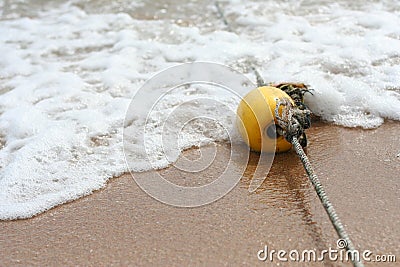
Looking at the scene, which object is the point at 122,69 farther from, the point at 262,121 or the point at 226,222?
the point at 226,222

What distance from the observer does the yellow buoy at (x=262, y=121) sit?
224cm

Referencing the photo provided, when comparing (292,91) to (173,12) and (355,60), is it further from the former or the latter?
(173,12)

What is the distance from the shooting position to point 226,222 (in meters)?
1.98

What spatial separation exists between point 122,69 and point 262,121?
5.52 ft

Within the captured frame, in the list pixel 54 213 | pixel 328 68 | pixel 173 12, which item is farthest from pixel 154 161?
pixel 173 12

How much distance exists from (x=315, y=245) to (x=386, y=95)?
1443mm

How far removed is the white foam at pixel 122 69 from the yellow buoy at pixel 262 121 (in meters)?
0.32

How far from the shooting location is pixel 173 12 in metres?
4.83

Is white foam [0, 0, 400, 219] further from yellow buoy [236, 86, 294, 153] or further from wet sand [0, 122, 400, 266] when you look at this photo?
yellow buoy [236, 86, 294, 153]

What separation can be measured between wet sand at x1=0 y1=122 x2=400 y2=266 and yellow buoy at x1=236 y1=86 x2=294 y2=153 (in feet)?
0.29

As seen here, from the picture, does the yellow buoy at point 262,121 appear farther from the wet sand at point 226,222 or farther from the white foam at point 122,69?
the white foam at point 122,69

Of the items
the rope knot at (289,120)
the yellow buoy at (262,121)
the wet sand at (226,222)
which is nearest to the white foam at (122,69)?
the wet sand at (226,222)

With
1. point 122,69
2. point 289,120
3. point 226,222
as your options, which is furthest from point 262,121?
point 122,69

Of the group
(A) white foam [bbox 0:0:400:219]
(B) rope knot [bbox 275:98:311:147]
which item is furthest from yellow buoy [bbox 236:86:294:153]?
(A) white foam [bbox 0:0:400:219]
